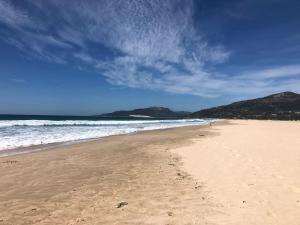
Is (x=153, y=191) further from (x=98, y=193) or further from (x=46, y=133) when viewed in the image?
(x=46, y=133)

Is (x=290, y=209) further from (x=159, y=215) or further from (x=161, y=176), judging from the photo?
(x=161, y=176)

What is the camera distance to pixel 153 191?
7.00 metres

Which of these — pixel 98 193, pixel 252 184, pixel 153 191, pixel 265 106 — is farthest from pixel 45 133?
pixel 265 106

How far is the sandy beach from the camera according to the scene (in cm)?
536

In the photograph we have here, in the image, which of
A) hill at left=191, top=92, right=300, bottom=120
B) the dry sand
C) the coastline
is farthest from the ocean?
hill at left=191, top=92, right=300, bottom=120

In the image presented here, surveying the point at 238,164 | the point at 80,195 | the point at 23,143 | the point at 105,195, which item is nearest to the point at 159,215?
the point at 105,195

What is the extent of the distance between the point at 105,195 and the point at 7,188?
2.58 m

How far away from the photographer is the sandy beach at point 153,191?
5.36 m

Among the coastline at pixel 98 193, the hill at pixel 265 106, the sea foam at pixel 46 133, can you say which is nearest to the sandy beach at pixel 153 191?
the coastline at pixel 98 193

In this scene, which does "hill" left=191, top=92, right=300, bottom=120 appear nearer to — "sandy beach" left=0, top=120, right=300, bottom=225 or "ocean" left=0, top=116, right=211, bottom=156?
"ocean" left=0, top=116, right=211, bottom=156

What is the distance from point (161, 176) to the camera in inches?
339

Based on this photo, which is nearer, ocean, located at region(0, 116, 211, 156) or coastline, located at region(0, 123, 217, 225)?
coastline, located at region(0, 123, 217, 225)

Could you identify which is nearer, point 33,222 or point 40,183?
point 33,222

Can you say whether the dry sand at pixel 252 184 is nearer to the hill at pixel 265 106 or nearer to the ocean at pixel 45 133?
the ocean at pixel 45 133
